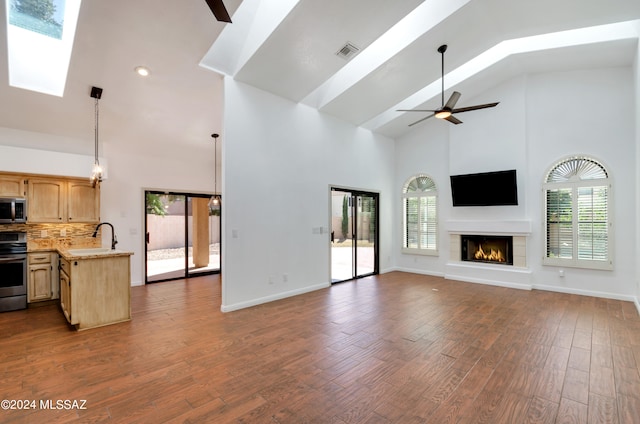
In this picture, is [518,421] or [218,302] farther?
[218,302]

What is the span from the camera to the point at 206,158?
7.02m

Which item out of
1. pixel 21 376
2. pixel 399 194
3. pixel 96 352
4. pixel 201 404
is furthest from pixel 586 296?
pixel 21 376

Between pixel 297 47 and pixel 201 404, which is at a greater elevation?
pixel 297 47

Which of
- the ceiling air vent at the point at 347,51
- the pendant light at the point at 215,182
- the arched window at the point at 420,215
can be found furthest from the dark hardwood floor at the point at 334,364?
the ceiling air vent at the point at 347,51

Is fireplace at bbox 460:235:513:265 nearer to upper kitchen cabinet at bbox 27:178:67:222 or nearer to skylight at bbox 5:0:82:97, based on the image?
skylight at bbox 5:0:82:97

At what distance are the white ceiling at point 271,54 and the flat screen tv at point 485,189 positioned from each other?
1975mm

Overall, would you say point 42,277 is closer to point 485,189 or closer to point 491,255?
point 485,189

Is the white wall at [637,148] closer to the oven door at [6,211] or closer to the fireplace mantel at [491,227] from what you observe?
the fireplace mantel at [491,227]

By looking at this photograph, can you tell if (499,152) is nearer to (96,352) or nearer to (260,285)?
(260,285)

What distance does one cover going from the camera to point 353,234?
6.58 meters

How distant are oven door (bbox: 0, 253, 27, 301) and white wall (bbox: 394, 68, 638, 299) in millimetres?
7765

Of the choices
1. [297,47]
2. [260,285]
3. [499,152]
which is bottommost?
[260,285]

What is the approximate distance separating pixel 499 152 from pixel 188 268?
741 centimetres

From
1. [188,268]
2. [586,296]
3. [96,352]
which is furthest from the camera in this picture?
[188,268]
